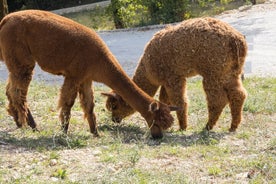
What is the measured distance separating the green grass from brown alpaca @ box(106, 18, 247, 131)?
387mm

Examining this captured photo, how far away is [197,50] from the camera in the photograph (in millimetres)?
7598

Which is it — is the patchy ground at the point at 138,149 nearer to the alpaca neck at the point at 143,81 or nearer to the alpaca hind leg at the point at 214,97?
the alpaca hind leg at the point at 214,97

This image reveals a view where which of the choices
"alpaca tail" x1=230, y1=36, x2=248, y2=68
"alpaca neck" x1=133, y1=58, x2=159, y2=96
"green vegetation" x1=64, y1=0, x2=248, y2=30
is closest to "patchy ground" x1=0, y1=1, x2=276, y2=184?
"alpaca neck" x1=133, y1=58, x2=159, y2=96

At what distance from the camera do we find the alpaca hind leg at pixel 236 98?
25.2 ft

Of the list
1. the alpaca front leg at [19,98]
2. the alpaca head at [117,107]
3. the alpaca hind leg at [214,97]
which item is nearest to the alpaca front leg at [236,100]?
the alpaca hind leg at [214,97]

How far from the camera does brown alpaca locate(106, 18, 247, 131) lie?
749 centimetres

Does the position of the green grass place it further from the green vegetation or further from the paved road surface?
the green vegetation

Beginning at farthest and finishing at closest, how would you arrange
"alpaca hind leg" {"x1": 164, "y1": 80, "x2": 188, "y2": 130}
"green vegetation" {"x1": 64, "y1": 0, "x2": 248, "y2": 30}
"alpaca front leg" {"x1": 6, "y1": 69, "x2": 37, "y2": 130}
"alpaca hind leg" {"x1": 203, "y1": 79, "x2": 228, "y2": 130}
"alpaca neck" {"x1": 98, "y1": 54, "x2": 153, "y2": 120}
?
1. "green vegetation" {"x1": 64, "y1": 0, "x2": 248, "y2": 30}
2. "alpaca hind leg" {"x1": 164, "y1": 80, "x2": 188, "y2": 130}
3. "alpaca hind leg" {"x1": 203, "y1": 79, "x2": 228, "y2": 130}
4. "alpaca front leg" {"x1": 6, "y1": 69, "x2": 37, "y2": 130}
5. "alpaca neck" {"x1": 98, "y1": 54, "x2": 153, "y2": 120}

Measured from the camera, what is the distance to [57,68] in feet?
23.9

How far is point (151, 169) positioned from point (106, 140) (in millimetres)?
1572

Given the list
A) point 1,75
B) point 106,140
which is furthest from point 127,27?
point 106,140

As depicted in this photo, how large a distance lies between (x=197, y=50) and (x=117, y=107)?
1588 millimetres

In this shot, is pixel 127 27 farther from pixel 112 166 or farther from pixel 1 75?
pixel 112 166

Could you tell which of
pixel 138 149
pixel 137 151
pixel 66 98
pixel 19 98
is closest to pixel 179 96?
pixel 66 98
